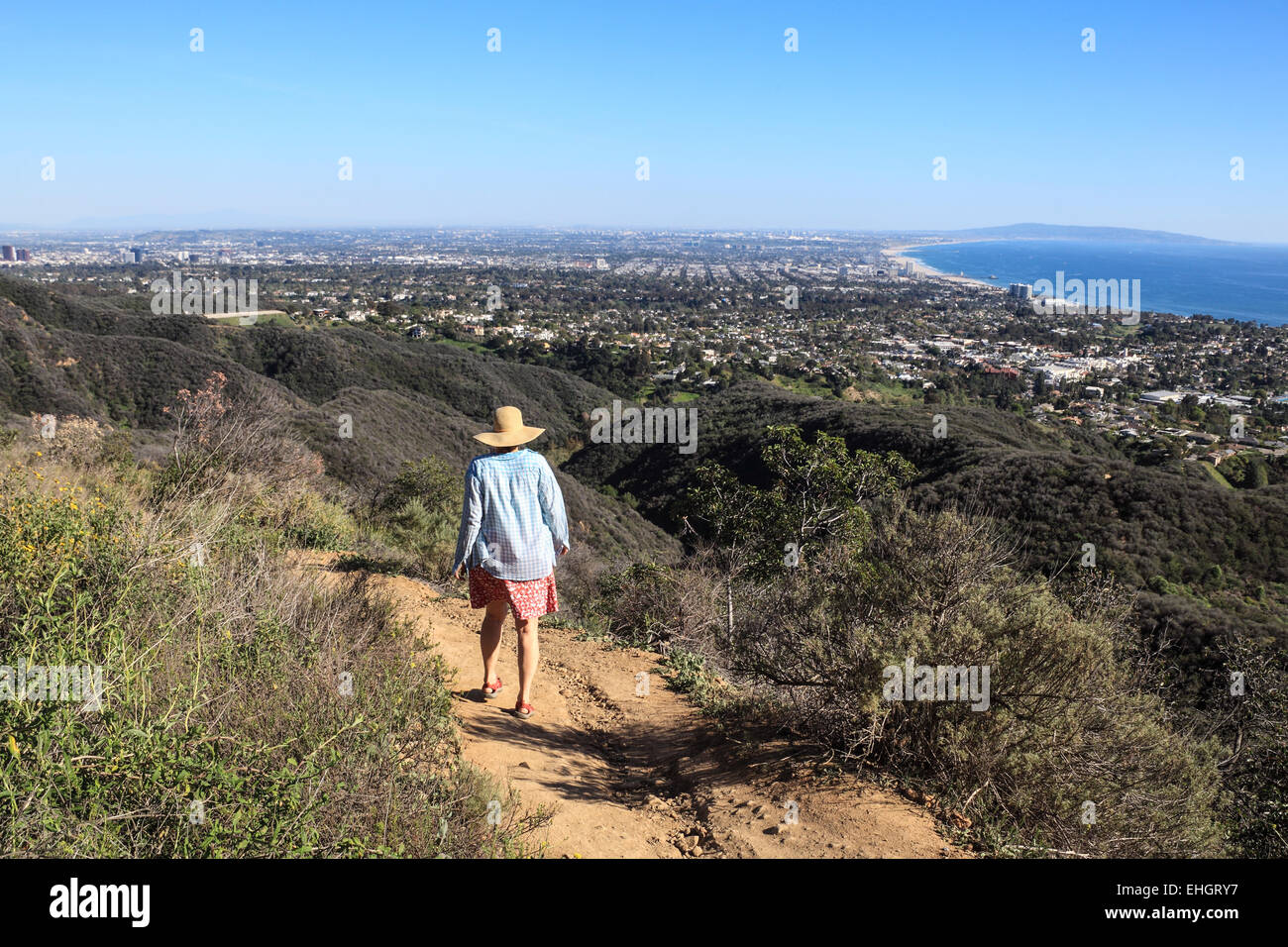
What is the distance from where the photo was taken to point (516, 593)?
3604 mm

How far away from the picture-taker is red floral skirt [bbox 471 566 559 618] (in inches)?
142

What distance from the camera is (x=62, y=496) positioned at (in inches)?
143

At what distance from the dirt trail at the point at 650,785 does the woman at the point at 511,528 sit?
557 mm

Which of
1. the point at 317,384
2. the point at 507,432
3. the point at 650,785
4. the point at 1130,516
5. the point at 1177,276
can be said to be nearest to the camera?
the point at 650,785

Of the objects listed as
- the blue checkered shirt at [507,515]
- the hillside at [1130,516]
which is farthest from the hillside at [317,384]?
the hillside at [1130,516]

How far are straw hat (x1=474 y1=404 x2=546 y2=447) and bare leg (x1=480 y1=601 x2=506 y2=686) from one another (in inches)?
33.6

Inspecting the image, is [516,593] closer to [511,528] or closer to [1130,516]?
[511,528]

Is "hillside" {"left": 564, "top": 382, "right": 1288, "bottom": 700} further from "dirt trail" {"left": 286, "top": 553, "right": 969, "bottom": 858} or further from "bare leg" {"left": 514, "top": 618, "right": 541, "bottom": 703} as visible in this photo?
"bare leg" {"left": 514, "top": 618, "right": 541, "bottom": 703}

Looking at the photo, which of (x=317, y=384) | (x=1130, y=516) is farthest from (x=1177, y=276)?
(x=317, y=384)

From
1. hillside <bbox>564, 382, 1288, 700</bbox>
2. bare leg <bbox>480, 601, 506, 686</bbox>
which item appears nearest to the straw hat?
bare leg <bbox>480, 601, 506, 686</bbox>

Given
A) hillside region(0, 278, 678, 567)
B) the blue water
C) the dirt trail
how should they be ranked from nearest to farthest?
the dirt trail < hillside region(0, 278, 678, 567) < the blue water

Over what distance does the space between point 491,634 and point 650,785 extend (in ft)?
3.76

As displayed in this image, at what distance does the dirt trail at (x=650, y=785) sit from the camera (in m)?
2.73

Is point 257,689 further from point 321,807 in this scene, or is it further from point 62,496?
point 62,496
